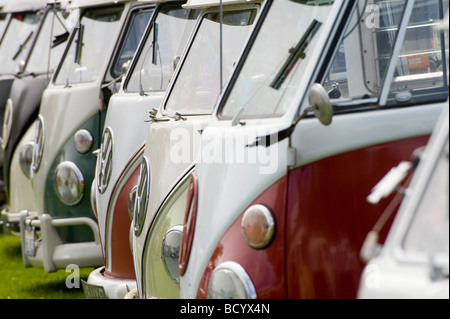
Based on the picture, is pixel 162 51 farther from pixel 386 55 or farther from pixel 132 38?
pixel 386 55

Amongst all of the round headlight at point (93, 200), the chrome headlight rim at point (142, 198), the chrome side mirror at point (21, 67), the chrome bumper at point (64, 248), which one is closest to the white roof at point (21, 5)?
the chrome side mirror at point (21, 67)

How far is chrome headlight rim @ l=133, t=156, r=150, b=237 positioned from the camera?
232 inches

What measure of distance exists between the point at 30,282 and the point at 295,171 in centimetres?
607

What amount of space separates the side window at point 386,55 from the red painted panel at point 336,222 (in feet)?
2.04

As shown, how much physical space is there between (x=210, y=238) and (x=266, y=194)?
362 mm

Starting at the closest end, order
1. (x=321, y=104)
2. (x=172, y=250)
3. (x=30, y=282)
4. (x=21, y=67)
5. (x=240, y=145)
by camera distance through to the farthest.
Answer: (x=321, y=104) → (x=240, y=145) → (x=172, y=250) → (x=30, y=282) → (x=21, y=67)

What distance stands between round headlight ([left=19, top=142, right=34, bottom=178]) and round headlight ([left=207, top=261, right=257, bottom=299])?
236 inches

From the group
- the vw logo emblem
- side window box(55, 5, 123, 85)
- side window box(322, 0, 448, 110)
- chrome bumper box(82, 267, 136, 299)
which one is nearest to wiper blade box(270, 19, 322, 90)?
side window box(322, 0, 448, 110)

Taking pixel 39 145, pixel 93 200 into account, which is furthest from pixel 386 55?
pixel 39 145

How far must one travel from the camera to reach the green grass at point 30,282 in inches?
355

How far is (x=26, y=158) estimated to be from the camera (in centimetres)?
998

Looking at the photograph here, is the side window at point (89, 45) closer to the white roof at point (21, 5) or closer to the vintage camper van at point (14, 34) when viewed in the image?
the vintage camper van at point (14, 34)
